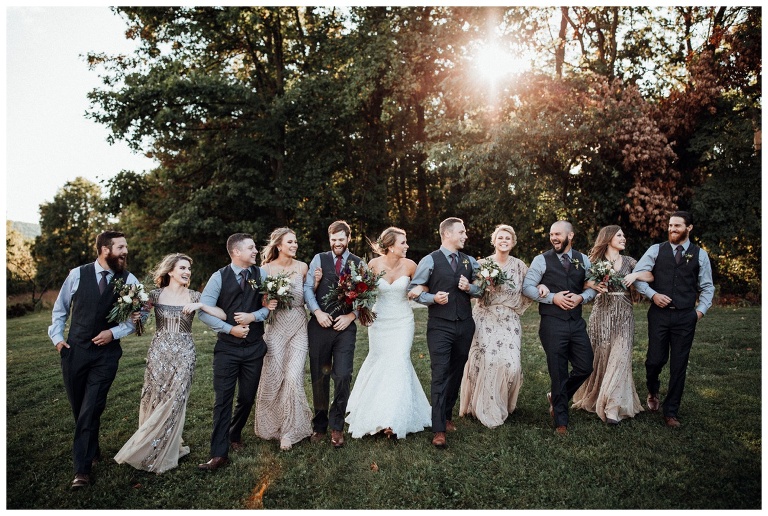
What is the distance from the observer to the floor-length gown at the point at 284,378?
6.04m

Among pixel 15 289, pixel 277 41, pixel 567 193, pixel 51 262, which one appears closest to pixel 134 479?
pixel 567 193

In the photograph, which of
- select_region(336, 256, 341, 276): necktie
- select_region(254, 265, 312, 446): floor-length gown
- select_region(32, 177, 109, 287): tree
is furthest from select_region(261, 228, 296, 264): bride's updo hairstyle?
select_region(32, 177, 109, 287): tree

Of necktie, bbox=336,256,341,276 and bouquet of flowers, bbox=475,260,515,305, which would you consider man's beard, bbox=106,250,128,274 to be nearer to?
necktie, bbox=336,256,341,276

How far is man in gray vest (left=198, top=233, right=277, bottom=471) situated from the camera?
17.7ft

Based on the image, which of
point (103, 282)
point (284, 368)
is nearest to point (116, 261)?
point (103, 282)

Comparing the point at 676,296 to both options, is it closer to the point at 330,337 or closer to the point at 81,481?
the point at 330,337

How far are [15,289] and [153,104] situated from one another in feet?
73.1

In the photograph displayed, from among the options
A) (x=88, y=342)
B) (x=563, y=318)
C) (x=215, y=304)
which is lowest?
(x=563, y=318)

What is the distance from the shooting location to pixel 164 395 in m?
5.44

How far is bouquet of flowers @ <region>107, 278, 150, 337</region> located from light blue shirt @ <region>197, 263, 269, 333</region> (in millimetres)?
572

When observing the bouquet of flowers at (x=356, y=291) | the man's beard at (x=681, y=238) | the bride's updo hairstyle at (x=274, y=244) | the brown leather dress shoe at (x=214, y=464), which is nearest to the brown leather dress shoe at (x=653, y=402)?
the man's beard at (x=681, y=238)

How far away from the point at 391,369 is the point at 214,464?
2.19m

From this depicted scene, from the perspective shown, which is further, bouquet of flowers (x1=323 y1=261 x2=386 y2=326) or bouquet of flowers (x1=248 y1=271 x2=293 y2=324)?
bouquet of flowers (x1=323 y1=261 x2=386 y2=326)

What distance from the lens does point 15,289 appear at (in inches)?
1314
